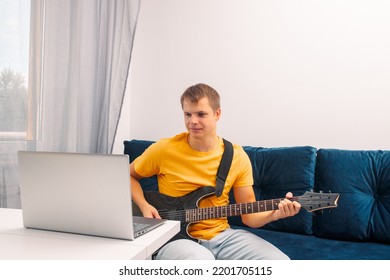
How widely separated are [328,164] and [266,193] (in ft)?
1.14

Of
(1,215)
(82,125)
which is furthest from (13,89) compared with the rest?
(1,215)

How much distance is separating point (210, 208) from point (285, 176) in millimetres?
593

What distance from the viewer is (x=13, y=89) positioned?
1519mm

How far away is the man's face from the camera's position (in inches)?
60.1

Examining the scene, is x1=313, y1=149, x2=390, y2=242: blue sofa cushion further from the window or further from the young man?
the window

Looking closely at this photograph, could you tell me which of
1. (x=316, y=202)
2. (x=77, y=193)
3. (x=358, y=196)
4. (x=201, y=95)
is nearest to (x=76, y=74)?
(x=201, y=95)

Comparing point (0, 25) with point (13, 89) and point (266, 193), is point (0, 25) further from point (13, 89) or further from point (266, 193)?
point (266, 193)

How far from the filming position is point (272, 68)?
2.18m

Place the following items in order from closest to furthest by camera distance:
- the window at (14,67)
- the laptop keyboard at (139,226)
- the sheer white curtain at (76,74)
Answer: the laptop keyboard at (139,226), the window at (14,67), the sheer white curtain at (76,74)

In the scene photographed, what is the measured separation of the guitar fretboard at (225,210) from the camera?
1.43m

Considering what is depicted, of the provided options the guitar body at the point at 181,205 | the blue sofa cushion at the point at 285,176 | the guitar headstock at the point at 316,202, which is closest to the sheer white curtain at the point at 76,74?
the guitar body at the point at 181,205

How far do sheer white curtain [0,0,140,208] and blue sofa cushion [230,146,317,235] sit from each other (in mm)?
881

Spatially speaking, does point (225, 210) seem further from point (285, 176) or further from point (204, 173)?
point (285, 176)

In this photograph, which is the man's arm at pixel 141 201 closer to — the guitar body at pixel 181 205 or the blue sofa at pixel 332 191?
the guitar body at pixel 181 205
